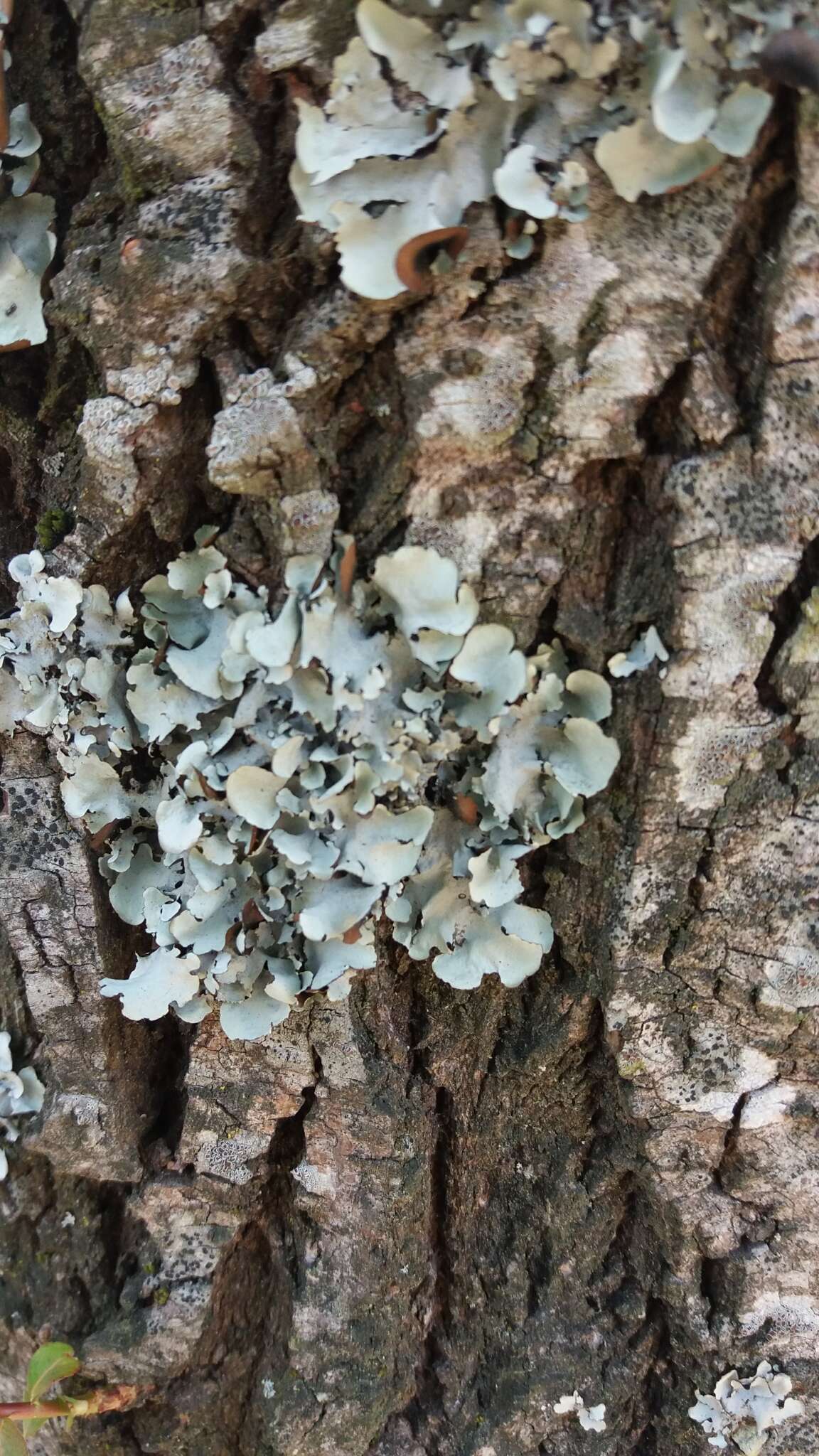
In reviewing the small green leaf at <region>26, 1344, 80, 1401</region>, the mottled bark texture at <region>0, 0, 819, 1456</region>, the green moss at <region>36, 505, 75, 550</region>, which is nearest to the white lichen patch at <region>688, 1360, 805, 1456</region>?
the mottled bark texture at <region>0, 0, 819, 1456</region>

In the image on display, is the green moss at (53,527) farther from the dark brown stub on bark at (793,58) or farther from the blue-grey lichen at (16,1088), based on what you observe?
the dark brown stub on bark at (793,58)

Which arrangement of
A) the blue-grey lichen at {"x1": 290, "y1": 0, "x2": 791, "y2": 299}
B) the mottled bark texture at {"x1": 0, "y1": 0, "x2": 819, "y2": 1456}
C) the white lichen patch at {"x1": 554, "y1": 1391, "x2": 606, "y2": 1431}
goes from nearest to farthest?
the blue-grey lichen at {"x1": 290, "y1": 0, "x2": 791, "y2": 299}, the mottled bark texture at {"x1": 0, "y1": 0, "x2": 819, "y2": 1456}, the white lichen patch at {"x1": 554, "y1": 1391, "x2": 606, "y2": 1431}

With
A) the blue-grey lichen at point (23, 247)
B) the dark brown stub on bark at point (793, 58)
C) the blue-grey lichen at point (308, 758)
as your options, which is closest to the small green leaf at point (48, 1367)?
the blue-grey lichen at point (308, 758)

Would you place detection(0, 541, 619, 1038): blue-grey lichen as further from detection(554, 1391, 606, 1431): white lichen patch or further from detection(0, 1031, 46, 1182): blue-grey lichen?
detection(554, 1391, 606, 1431): white lichen patch

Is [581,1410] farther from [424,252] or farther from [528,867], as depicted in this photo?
[424,252]

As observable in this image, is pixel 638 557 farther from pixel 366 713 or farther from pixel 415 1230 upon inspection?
pixel 415 1230

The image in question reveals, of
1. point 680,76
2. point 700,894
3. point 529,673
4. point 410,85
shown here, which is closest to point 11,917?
point 529,673
